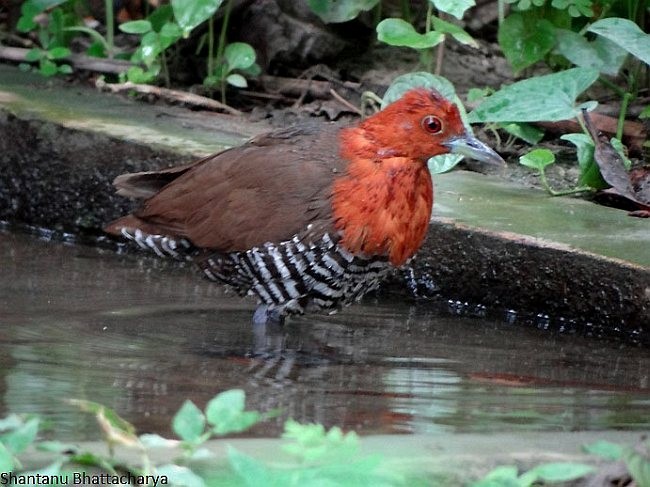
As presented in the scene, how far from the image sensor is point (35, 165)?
5914 millimetres

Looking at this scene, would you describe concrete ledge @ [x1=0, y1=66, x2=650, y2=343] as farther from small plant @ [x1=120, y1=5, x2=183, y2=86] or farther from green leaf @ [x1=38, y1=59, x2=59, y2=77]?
small plant @ [x1=120, y1=5, x2=183, y2=86]

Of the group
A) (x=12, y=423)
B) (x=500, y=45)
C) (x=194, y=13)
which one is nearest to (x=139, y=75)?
(x=194, y=13)

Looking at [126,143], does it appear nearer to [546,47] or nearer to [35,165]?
[35,165]

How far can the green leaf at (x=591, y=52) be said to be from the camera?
5836 millimetres

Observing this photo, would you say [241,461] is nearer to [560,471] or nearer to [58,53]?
[560,471]

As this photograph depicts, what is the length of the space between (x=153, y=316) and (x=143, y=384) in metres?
1.16

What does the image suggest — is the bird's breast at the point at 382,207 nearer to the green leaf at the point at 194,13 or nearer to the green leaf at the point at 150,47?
the green leaf at the point at 194,13

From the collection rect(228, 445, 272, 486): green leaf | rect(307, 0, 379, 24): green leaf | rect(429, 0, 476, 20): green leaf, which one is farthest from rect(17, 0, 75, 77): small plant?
rect(228, 445, 272, 486): green leaf

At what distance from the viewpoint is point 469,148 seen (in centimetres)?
441

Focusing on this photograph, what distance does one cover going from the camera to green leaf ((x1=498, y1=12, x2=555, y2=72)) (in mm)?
5945

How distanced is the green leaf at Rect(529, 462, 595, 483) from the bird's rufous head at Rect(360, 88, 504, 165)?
2.11 metres

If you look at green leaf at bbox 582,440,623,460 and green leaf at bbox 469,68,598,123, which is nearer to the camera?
green leaf at bbox 582,440,623,460

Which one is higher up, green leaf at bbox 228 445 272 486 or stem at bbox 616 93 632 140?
green leaf at bbox 228 445 272 486

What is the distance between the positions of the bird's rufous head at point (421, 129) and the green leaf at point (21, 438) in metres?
2.20
